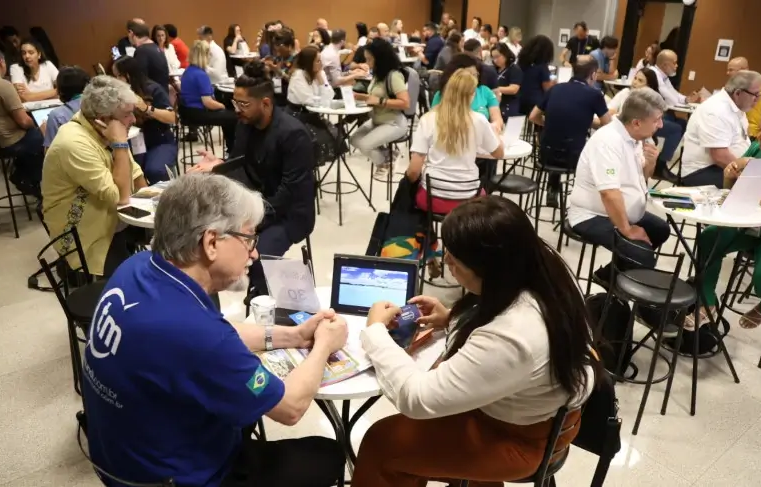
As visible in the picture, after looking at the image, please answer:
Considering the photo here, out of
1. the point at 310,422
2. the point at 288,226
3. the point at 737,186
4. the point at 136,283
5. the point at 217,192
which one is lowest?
the point at 310,422

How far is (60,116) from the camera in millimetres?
→ 3701

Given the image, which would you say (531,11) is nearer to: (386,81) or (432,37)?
(432,37)

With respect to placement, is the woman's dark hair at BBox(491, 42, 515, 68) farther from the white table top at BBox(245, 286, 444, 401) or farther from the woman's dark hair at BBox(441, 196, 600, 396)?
the woman's dark hair at BBox(441, 196, 600, 396)

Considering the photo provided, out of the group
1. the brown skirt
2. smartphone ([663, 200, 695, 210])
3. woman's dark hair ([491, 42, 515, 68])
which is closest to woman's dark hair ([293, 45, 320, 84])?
woman's dark hair ([491, 42, 515, 68])

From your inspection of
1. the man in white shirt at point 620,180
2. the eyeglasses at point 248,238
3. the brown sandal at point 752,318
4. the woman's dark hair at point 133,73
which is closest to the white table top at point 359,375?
the eyeglasses at point 248,238

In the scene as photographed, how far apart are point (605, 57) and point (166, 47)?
21.4ft

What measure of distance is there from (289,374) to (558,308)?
0.72 meters

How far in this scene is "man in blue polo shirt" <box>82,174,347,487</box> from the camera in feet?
4.07

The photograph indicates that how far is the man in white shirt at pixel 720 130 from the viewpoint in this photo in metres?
→ 3.96

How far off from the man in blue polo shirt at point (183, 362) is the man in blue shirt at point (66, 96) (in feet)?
8.94

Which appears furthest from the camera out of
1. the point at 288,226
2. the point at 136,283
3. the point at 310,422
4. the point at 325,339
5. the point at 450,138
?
the point at 450,138

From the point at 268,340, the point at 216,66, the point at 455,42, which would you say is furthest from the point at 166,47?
the point at 268,340

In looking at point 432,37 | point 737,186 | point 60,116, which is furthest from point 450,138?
point 432,37

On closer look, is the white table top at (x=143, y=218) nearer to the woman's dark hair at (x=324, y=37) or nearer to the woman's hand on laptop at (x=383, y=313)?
the woman's hand on laptop at (x=383, y=313)
